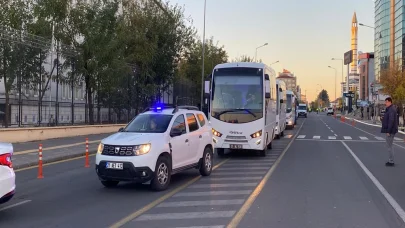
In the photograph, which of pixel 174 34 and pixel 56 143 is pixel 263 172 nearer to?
pixel 56 143

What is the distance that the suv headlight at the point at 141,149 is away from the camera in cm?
1001

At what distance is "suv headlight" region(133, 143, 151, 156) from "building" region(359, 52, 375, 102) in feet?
390

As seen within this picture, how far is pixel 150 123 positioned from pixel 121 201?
2.45 meters

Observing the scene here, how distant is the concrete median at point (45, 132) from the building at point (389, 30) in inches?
2650

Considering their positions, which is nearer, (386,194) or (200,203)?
(200,203)

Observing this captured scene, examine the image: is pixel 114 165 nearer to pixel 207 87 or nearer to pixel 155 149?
pixel 155 149

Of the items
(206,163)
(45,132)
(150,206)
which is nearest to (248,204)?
(150,206)

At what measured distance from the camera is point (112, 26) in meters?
29.6

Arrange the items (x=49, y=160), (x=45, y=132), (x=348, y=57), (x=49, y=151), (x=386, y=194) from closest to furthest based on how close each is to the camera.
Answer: (x=386, y=194) < (x=49, y=160) < (x=49, y=151) < (x=45, y=132) < (x=348, y=57)

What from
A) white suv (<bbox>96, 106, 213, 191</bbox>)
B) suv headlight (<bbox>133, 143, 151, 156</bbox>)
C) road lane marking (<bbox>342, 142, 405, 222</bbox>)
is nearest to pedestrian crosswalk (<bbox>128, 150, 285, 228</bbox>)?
white suv (<bbox>96, 106, 213, 191</bbox>)

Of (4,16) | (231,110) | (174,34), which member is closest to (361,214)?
(231,110)

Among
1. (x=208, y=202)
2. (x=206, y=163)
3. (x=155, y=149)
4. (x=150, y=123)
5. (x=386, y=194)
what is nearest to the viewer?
(x=208, y=202)

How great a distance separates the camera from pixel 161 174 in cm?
1052

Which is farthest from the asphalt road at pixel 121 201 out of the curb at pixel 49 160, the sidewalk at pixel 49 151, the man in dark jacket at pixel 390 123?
the man in dark jacket at pixel 390 123
